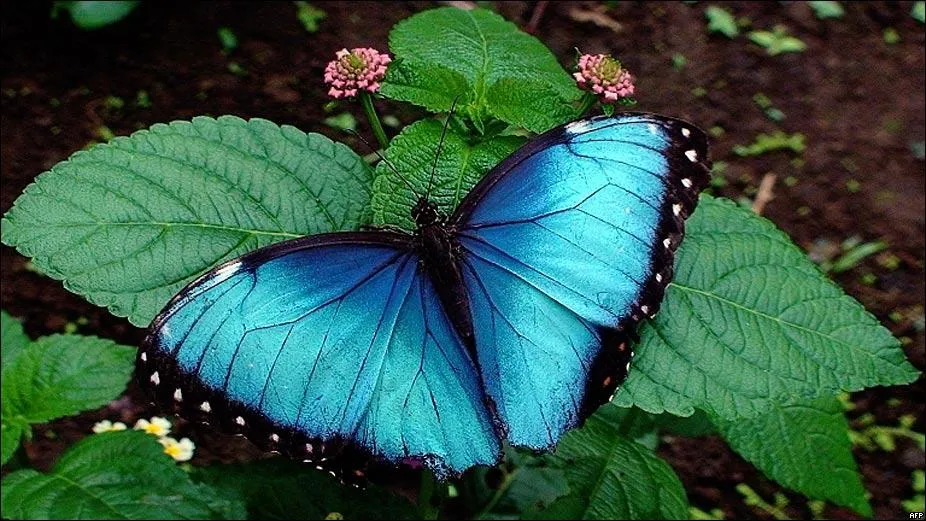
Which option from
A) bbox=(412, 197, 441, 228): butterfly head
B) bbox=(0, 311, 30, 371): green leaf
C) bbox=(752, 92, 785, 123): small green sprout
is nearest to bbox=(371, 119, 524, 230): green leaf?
bbox=(412, 197, 441, 228): butterfly head

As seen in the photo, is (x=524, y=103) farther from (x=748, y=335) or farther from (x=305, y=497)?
(x=305, y=497)

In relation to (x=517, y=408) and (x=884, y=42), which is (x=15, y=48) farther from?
(x=884, y=42)

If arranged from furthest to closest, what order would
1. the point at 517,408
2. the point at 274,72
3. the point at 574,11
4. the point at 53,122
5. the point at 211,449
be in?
the point at 574,11, the point at 274,72, the point at 53,122, the point at 211,449, the point at 517,408

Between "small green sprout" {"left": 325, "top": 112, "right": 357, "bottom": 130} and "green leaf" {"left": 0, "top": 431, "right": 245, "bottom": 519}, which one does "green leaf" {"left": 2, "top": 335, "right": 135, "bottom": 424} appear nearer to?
"green leaf" {"left": 0, "top": 431, "right": 245, "bottom": 519}

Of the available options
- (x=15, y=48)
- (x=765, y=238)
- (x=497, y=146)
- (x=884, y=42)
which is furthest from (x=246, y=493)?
(x=884, y=42)

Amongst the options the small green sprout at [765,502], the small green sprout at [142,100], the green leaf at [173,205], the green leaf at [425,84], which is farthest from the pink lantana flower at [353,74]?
the small green sprout at [142,100]
